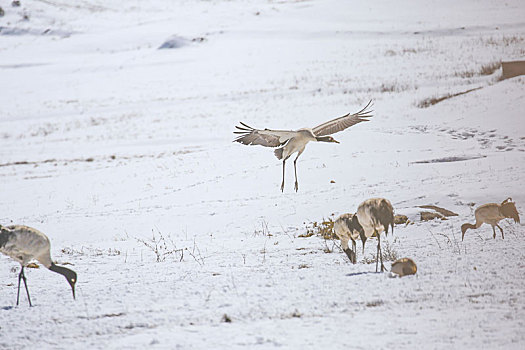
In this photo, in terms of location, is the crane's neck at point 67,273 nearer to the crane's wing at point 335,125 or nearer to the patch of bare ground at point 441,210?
the crane's wing at point 335,125

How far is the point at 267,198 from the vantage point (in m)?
10.9

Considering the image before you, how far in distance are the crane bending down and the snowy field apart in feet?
4.38

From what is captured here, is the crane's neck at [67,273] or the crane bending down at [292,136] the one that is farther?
the crane bending down at [292,136]

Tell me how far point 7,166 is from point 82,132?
20.6 feet

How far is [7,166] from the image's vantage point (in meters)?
19.6

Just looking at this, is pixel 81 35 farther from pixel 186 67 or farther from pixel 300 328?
pixel 300 328

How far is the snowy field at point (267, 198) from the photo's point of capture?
15.1ft

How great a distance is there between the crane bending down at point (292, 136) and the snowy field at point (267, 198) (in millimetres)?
1335

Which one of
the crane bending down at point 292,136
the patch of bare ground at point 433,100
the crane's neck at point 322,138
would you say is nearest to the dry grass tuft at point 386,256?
the crane bending down at point 292,136

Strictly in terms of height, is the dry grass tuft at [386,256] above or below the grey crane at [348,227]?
below

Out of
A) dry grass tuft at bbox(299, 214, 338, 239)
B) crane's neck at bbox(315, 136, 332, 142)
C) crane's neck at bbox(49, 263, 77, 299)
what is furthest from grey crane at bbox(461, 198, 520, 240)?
crane's neck at bbox(49, 263, 77, 299)

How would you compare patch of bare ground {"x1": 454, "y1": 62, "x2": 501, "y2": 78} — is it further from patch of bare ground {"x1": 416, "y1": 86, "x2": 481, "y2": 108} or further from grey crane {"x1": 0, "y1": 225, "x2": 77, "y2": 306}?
grey crane {"x1": 0, "y1": 225, "x2": 77, "y2": 306}

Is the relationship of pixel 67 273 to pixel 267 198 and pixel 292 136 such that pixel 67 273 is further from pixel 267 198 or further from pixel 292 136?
pixel 267 198

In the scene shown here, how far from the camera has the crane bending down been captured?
6086 millimetres
